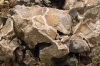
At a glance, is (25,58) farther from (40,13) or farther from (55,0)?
(55,0)

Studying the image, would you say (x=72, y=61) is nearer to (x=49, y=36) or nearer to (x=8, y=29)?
(x=49, y=36)

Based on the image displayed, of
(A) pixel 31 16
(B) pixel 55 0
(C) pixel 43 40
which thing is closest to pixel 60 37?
(C) pixel 43 40

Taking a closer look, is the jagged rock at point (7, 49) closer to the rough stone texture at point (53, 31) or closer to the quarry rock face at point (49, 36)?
the quarry rock face at point (49, 36)

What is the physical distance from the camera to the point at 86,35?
9.41 metres

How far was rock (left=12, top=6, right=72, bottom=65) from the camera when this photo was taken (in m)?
8.67

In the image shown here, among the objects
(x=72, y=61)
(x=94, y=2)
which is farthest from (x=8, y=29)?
(x=94, y=2)

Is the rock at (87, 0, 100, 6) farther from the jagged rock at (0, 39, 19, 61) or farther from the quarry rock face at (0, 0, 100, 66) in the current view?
the jagged rock at (0, 39, 19, 61)

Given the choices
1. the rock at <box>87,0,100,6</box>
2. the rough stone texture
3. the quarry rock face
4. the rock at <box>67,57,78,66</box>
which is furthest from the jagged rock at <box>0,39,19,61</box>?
the rock at <box>87,0,100,6</box>

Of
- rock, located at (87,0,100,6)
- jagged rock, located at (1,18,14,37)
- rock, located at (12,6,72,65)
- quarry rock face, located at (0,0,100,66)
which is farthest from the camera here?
rock, located at (87,0,100,6)

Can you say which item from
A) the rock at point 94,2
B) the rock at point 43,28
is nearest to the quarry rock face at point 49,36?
the rock at point 43,28

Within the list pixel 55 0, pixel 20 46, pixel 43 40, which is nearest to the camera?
pixel 43 40

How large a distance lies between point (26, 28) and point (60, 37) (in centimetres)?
112

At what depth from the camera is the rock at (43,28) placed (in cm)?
867

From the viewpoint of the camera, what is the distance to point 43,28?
8.69 meters
